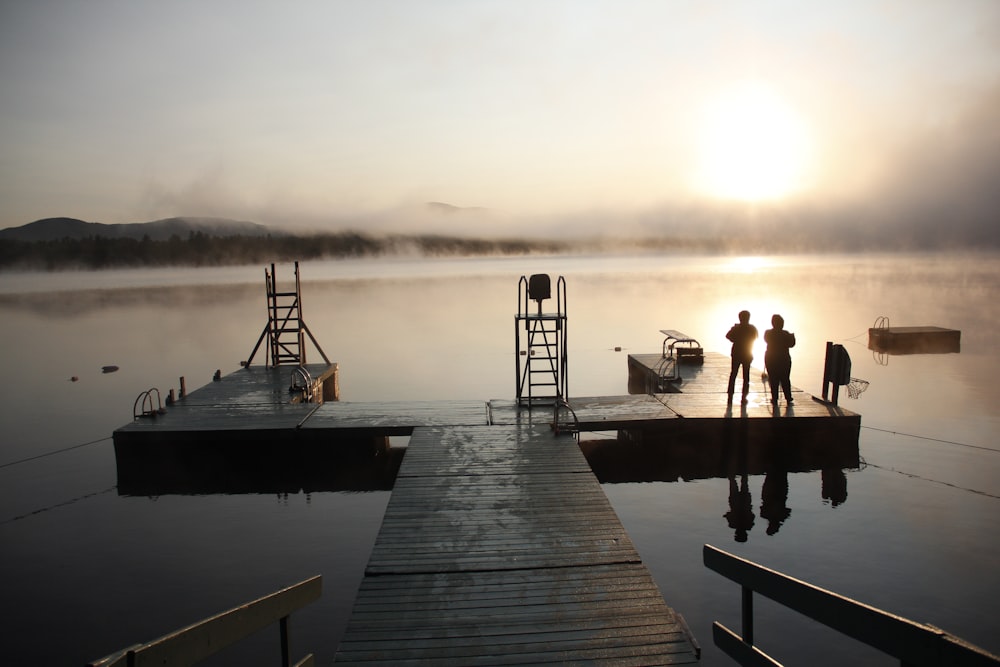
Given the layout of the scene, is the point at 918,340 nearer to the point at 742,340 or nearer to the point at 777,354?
the point at 777,354

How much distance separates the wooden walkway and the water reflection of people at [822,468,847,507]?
557cm

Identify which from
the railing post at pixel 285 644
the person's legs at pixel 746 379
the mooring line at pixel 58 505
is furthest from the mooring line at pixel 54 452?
the person's legs at pixel 746 379

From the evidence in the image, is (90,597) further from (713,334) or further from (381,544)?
(713,334)

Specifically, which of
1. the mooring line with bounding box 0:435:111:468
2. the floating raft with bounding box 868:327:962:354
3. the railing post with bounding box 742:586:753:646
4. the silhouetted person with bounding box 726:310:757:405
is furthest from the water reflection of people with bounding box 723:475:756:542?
the floating raft with bounding box 868:327:962:354

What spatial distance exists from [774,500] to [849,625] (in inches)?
392

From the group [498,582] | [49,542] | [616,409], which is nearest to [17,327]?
[49,542]

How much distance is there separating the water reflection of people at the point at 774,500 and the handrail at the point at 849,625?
285 inches

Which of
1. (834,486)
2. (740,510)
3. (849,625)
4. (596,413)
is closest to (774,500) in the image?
(740,510)

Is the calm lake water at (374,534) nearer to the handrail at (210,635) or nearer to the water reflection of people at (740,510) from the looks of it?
the water reflection of people at (740,510)

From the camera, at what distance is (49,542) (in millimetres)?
10852

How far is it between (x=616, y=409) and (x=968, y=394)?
15937mm

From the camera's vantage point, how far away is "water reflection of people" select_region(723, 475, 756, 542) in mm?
10898

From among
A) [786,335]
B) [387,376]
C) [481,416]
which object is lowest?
[387,376]

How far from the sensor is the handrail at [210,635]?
2.67 meters
